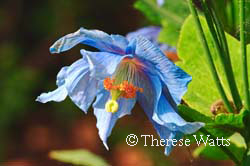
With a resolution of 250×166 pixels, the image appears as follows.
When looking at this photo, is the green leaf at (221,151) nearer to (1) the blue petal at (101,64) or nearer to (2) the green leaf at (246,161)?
(2) the green leaf at (246,161)

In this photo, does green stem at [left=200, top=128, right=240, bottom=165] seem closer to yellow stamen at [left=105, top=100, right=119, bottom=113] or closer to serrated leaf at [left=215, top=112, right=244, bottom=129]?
serrated leaf at [left=215, top=112, right=244, bottom=129]

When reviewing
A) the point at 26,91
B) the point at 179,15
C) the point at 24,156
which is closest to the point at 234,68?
the point at 179,15

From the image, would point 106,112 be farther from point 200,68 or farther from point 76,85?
point 200,68

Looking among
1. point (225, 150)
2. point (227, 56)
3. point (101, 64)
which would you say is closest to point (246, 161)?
point (225, 150)

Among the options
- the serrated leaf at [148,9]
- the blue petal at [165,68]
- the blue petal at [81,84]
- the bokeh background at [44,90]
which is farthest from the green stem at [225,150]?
the bokeh background at [44,90]

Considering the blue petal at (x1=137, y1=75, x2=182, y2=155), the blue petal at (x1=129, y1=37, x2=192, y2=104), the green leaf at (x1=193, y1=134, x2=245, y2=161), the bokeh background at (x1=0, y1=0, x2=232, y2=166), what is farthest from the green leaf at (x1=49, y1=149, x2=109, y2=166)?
the bokeh background at (x1=0, y1=0, x2=232, y2=166)

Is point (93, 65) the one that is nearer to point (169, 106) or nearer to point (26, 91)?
point (169, 106)
